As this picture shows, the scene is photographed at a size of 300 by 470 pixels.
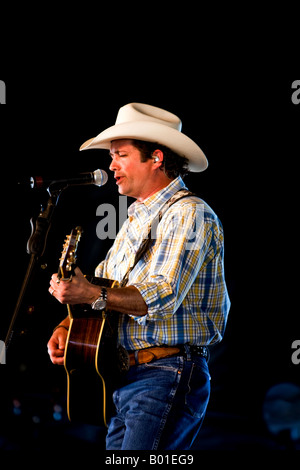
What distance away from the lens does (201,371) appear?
Result: 88.2 inches

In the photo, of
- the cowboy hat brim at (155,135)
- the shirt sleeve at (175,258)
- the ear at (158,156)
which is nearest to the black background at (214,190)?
the cowboy hat brim at (155,135)

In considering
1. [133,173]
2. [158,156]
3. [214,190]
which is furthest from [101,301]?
[214,190]

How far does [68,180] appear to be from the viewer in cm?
215

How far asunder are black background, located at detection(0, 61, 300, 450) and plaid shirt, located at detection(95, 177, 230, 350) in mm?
1627

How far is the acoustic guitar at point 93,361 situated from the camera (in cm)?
221

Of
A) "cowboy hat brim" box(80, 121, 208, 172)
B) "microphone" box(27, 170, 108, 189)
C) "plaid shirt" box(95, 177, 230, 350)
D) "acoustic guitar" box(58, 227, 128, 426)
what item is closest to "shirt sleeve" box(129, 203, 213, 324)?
"plaid shirt" box(95, 177, 230, 350)

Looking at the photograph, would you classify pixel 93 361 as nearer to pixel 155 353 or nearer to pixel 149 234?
pixel 155 353

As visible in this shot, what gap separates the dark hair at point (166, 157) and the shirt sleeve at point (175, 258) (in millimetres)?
383

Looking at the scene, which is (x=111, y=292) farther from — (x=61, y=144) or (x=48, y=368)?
(x=48, y=368)

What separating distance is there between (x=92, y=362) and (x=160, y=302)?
510 millimetres

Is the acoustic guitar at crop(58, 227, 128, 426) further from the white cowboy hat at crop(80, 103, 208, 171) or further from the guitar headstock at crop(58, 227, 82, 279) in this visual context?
the white cowboy hat at crop(80, 103, 208, 171)

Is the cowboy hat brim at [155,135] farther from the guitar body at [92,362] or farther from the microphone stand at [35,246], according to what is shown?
the guitar body at [92,362]
